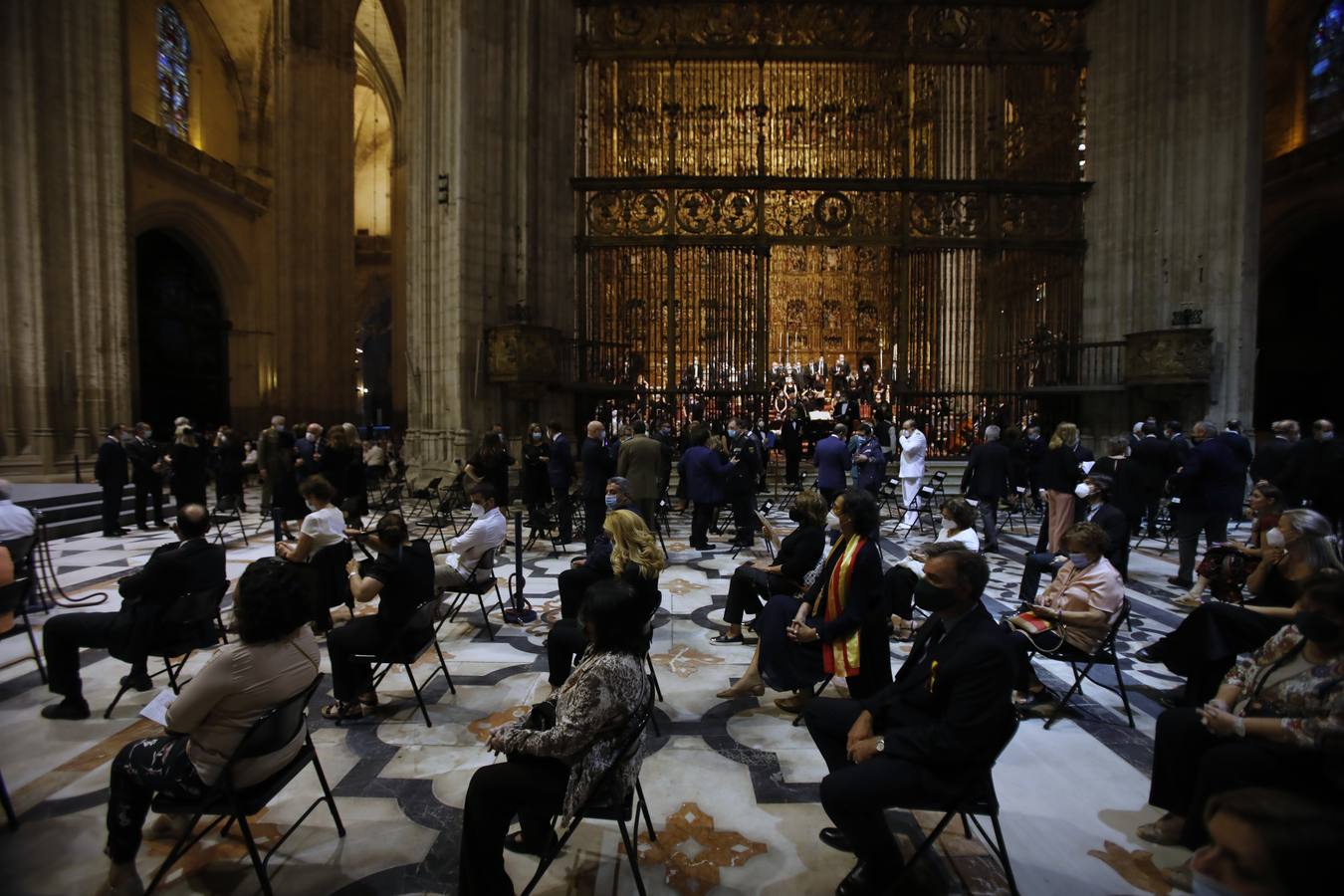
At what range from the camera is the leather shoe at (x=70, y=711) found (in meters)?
4.05

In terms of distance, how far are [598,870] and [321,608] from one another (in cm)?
345

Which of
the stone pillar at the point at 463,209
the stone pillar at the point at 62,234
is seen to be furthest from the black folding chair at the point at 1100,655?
the stone pillar at the point at 62,234

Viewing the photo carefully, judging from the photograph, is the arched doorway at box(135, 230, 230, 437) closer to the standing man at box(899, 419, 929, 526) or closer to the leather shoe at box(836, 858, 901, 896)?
the standing man at box(899, 419, 929, 526)

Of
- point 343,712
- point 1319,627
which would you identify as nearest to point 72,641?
point 343,712

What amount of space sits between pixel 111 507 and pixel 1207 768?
12082 mm

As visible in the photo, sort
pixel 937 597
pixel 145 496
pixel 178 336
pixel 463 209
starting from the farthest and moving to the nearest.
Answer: pixel 178 336
pixel 463 209
pixel 145 496
pixel 937 597

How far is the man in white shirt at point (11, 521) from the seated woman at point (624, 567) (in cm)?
381

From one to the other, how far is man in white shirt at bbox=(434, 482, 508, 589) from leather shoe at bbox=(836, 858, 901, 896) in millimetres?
3186

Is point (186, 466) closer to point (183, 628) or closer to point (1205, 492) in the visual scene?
point (183, 628)

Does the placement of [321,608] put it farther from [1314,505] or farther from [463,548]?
[1314,505]

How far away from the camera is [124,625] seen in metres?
4.07

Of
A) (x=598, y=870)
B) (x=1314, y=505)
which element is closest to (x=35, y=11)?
(x=598, y=870)

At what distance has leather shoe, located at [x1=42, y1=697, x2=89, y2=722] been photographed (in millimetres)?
4051

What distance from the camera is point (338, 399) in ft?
68.6
